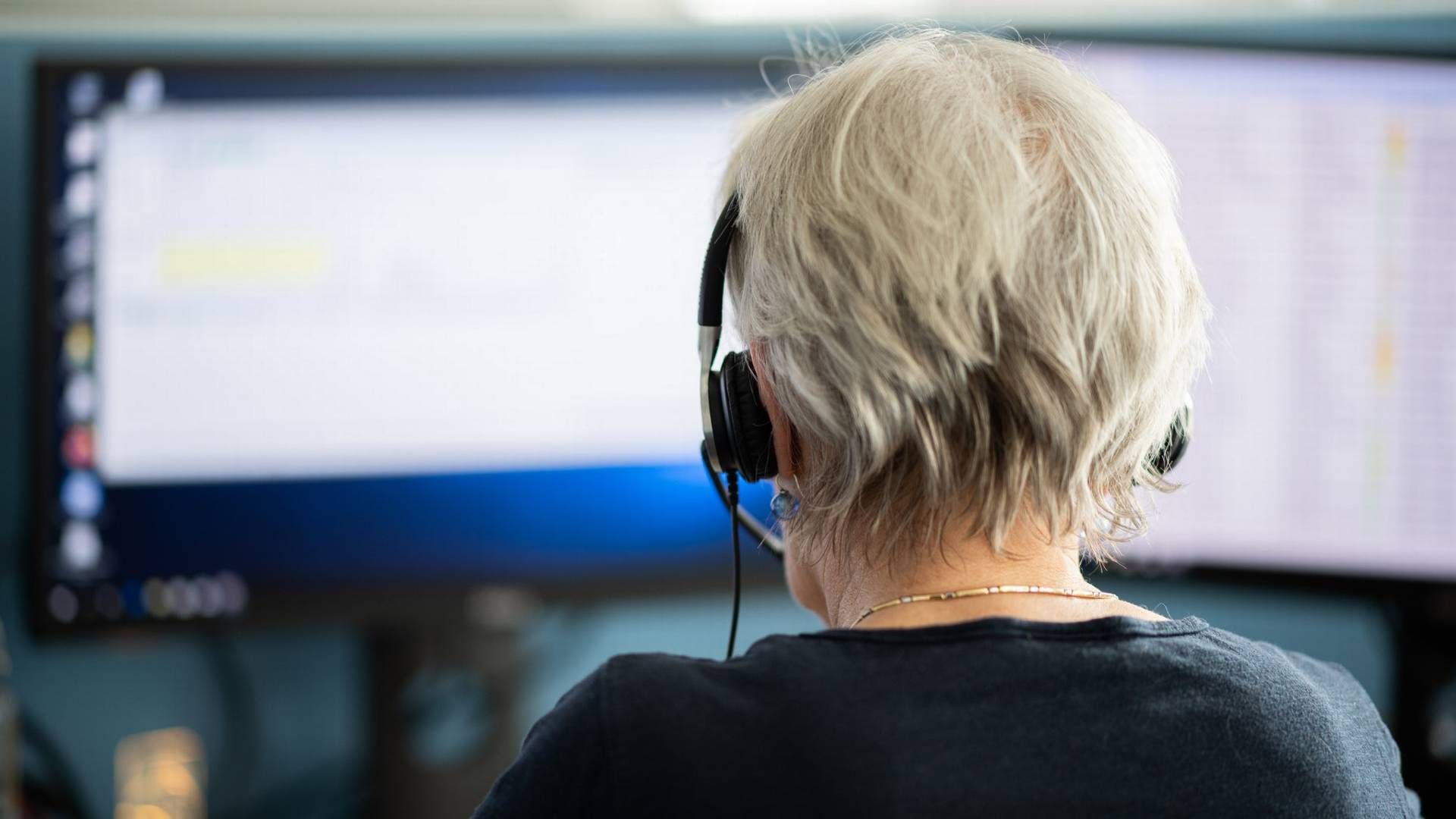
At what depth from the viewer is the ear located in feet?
1.82

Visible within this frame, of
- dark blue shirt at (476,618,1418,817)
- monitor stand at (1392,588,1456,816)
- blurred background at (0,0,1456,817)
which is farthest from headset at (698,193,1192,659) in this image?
monitor stand at (1392,588,1456,816)

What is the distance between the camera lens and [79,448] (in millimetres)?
938

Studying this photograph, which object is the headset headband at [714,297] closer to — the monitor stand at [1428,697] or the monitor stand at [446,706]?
the monitor stand at [446,706]

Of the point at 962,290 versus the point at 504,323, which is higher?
the point at 962,290

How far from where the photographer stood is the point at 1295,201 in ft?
3.29

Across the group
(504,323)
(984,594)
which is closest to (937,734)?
(984,594)

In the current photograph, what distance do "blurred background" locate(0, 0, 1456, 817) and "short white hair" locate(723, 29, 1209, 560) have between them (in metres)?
0.44

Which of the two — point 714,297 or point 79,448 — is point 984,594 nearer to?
point 714,297

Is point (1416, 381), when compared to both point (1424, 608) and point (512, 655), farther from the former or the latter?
point (512, 655)

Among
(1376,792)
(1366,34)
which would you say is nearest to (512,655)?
(1376,792)

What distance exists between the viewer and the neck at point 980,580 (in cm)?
51

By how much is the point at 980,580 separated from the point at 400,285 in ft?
2.05

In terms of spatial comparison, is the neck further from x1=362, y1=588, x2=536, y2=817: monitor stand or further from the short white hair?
x1=362, y1=588, x2=536, y2=817: monitor stand

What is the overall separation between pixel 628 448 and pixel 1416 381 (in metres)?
0.69
